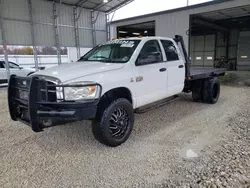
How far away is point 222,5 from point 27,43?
1084cm

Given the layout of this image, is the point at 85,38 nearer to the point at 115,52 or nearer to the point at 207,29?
the point at 115,52

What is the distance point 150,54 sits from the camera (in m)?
3.95

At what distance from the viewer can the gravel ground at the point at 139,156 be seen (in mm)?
2504

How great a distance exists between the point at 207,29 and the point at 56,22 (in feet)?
51.2

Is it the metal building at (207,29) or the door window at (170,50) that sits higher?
the metal building at (207,29)

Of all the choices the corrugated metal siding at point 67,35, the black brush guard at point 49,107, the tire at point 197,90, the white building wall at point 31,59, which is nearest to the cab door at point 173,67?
the tire at point 197,90

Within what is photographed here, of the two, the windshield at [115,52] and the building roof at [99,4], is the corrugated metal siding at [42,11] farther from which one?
the windshield at [115,52]

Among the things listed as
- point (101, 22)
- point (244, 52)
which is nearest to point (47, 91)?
point (101, 22)

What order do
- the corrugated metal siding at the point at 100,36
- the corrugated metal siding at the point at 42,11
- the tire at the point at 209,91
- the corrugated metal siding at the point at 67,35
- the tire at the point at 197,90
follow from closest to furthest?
1. the tire at the point at 209,91
2. the tire at the point at 197,90
3. the corrugated metal siding at the point at 42,11
4. the corrugated metal siding at the point at 67,35
5. the corrugated metal siding at the point at 100,36

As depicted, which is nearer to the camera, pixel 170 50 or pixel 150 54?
pixel 150 54

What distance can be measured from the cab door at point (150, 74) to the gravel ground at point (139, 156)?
2.43 feet

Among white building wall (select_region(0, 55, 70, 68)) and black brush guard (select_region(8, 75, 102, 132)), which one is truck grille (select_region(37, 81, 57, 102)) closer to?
black brush guard (select_region(8, 75, 102, 132))

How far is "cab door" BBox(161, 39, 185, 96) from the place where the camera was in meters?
4.52

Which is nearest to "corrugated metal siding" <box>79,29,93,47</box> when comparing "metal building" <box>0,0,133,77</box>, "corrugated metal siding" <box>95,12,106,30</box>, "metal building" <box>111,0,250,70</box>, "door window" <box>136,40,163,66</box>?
"metal building" <box>0,0,133,77</box>
